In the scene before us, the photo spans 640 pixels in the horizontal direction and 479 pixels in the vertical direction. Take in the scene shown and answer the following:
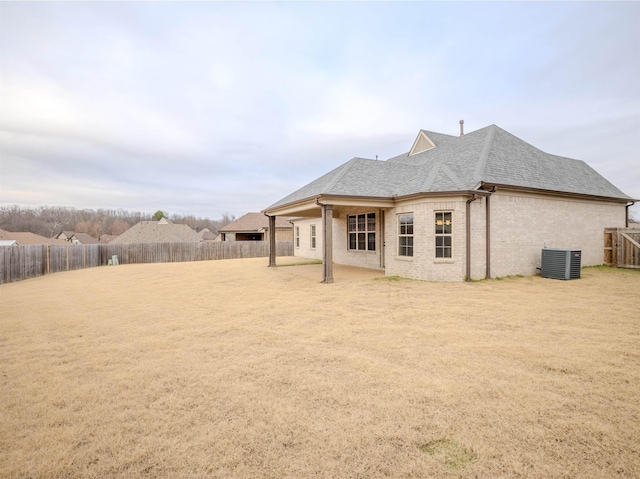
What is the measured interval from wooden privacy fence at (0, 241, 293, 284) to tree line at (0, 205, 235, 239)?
4412cm

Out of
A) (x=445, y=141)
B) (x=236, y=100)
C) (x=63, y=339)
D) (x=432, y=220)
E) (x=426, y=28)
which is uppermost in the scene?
(x=426, y=28)

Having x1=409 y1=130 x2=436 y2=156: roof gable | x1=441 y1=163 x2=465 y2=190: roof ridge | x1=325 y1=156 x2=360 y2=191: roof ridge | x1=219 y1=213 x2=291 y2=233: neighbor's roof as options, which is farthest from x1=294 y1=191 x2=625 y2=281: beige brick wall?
x1=219 y1=213 x2=291 y2=233: neighbor's roof

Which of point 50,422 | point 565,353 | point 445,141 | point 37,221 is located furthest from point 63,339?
point 37,221

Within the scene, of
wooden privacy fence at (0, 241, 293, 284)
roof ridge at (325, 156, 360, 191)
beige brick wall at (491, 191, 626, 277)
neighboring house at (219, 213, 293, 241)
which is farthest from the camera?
neighboring house at (219, 213, 293, 241)

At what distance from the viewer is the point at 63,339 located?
17.8 feet

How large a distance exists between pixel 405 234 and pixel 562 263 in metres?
5.91

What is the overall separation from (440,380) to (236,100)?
20.5 m

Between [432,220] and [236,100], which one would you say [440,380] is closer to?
[432,220]

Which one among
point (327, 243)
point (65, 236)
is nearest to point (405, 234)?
point (327, 243)

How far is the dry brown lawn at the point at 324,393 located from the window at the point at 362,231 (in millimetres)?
7831

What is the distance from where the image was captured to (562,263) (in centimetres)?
1139

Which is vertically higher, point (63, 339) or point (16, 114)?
point (16, 114)

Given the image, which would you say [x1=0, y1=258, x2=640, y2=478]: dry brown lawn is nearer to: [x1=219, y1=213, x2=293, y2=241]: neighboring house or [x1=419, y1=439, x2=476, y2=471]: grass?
[x1=419, y1=439, x2=476, y2=471]: grass

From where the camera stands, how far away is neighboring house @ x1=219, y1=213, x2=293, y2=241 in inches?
1347
